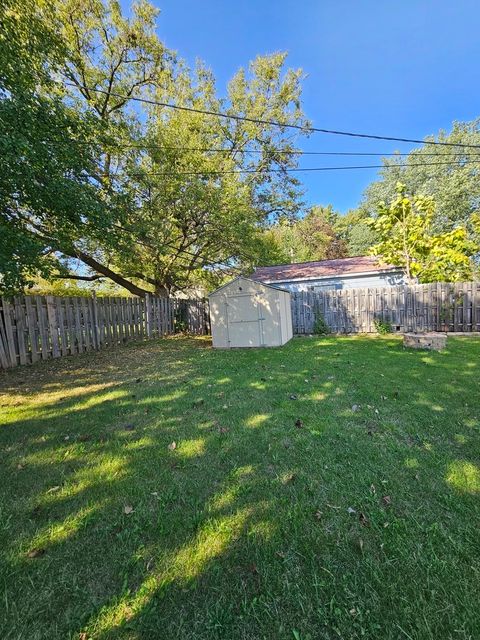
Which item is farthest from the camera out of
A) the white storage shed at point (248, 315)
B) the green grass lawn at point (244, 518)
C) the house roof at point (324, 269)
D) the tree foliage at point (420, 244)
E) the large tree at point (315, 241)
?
the large tree at point (315, 241)

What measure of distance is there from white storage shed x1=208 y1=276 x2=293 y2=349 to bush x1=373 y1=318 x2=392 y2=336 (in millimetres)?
3897

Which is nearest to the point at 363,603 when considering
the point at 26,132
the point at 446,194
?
the point at 26,132

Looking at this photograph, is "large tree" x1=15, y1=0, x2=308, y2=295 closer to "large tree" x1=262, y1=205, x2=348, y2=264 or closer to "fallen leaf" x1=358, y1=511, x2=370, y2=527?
"fallen leaf" x1=358, y1=511, x2=370, y2=527

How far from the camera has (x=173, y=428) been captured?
10.0 ft

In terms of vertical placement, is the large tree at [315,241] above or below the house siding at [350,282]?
above

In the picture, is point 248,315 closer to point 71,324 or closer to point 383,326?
point 71,324

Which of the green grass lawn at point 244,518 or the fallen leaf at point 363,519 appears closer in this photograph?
the green grass lawn at point 244,518

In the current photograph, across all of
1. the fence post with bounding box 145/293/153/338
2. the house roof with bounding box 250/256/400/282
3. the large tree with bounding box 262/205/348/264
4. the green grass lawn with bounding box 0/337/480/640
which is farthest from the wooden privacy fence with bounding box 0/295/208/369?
the large tree with bounding box 262/205/348/264

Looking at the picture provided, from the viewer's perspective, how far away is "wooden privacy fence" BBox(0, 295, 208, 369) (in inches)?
260

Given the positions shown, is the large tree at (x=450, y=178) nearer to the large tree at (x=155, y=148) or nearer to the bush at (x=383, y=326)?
the large tree at (x=155, y=148)

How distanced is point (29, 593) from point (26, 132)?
712 centimetres

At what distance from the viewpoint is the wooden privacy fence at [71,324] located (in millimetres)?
6602

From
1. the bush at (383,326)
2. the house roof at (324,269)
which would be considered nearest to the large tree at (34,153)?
the bush at (383,326)

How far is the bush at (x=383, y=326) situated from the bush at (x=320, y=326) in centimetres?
178
